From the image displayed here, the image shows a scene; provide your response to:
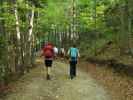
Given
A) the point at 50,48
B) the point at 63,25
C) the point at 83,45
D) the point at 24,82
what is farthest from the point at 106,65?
the point at 63,25

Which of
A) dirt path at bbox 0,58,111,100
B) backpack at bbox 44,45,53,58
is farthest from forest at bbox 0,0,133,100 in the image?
backpack at bbox 44,45,53,58

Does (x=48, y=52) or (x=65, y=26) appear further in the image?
(x=65, y=26)

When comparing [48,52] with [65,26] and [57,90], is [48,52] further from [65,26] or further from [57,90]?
[65,26]

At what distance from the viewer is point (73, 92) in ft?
47.9

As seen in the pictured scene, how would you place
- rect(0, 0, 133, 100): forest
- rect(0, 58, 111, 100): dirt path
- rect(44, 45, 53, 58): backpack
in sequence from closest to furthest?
1. rect(0, 58, 111, 100): dirt path
2. rect(44, 45, 53, 58): backpack
3. rect(0, 0, 133, 100): forest

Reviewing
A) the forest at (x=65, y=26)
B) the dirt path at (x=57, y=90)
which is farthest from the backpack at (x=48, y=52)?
the forest at (x=65, y=26)

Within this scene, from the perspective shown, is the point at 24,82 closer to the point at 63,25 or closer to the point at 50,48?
the point at 50,48

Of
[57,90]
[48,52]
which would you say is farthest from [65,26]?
[57,90]

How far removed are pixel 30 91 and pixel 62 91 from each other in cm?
161

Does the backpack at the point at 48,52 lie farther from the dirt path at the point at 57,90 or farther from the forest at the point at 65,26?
the forest at the point at 65,26

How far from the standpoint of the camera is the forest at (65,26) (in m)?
18.9

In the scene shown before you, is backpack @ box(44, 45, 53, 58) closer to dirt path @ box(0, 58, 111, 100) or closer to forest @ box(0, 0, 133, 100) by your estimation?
dirt path @ box(0, 58, 111, 100)

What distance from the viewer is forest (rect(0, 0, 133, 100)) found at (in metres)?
18.9

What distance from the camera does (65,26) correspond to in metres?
46.7
